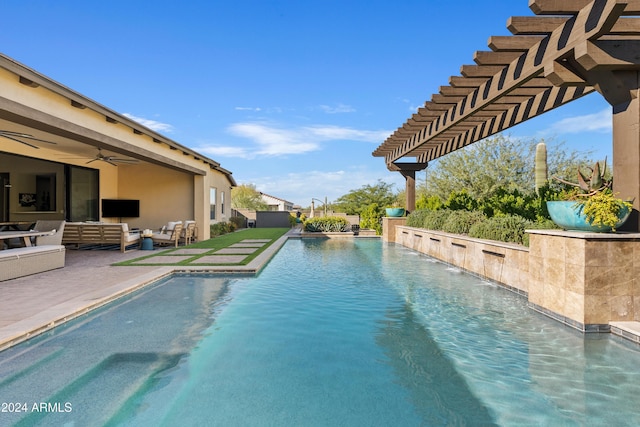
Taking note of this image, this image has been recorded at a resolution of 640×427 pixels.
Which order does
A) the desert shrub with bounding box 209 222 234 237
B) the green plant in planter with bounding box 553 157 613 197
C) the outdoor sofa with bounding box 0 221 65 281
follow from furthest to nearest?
the desert shrub with bounding box 209 222 234 237 → the outdoor sofa with bounding box 0 221 65 281 → the green plant in planter with bounding box 553 157 613 197

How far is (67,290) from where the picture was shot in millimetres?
5977

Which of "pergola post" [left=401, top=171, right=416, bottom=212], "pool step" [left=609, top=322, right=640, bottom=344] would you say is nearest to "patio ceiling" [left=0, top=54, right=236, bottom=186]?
"pool step" [left=609, top=322, right=640, bottom=344]

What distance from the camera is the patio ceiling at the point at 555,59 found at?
4164 mm

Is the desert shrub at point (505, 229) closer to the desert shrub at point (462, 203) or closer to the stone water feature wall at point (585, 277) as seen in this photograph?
the stone water feature wall at point (585, 277)

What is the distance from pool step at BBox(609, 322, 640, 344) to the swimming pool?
116 mm

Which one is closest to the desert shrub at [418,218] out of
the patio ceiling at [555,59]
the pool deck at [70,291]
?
the patio ceiling at [555,59]

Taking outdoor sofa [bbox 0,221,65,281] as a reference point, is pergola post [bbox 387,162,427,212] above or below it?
above

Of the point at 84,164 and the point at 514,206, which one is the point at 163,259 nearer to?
the point at 84,164

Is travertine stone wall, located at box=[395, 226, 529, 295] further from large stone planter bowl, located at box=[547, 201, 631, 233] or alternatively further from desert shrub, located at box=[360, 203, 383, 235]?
desert shrub, located at box=[360, 203, 383, 235]

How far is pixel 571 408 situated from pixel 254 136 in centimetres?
3328

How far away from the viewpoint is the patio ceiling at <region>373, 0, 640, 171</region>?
416 centimetres

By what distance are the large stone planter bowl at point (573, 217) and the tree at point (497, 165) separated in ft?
58.0

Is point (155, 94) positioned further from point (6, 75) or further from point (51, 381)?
point (51, 381)

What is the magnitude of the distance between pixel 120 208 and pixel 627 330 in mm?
16118
